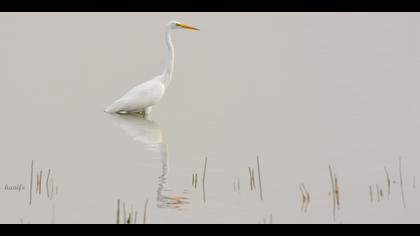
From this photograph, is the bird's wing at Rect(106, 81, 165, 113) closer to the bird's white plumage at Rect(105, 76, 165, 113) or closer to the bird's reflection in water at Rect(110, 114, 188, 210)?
the bird's white plumage at Rect(105, 76, 165, 113)

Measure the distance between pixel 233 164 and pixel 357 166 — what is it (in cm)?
126

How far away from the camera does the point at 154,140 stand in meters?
9.77

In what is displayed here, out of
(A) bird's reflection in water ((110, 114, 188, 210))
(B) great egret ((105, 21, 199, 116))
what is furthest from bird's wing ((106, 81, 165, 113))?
(A) bird's reflection in water ((110, 114, 188, 210))

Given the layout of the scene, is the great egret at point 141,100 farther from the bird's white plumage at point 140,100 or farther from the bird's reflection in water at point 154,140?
the bird's reflection in water at point 154,140

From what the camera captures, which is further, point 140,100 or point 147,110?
point 147,110

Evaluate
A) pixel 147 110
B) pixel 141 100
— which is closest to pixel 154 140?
pixel 141 100

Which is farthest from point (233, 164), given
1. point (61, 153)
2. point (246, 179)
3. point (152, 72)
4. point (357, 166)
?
point (152, 72)

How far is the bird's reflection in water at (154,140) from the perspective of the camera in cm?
679

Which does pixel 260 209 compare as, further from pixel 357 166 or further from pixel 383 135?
pixel 383 135

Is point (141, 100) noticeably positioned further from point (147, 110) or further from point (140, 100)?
point (147, 110)

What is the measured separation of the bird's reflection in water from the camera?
22.3ft

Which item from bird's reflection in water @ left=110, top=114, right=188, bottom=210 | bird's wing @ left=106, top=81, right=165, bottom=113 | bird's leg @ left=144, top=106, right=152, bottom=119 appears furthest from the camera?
bird's leg @ left=144, top=106, right=152, bottom=119

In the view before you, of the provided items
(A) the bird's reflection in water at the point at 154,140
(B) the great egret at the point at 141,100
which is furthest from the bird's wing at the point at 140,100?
(A) the bird's reflection in water at the point at 154,140

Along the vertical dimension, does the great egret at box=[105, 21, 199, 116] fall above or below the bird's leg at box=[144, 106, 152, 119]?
above
